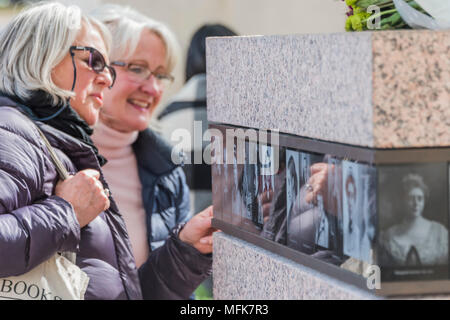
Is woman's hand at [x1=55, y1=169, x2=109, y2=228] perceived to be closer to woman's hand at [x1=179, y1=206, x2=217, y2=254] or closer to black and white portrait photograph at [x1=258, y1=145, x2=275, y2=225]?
woman's hand at [x1=179, y1=206, x2=217, y2=254]

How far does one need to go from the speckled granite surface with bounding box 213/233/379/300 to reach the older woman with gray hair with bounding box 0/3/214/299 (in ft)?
2.23

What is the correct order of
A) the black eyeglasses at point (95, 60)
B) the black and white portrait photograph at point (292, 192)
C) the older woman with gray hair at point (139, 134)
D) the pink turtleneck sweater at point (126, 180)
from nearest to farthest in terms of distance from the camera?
the black and white portrait photograph at point (292, 192), the black eyeglasses at point (95, 60), the pink turtleneck sweater at point (126, 180), the older woman with gray hair at point (139, 134)

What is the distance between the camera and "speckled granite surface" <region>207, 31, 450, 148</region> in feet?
5.93

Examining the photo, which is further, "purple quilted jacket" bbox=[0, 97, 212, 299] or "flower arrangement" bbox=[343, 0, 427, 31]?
"purple quilted jacket" bbox=[0, 97, 212, 299]

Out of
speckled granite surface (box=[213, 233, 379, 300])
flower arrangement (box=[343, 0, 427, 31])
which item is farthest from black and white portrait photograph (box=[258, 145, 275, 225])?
flower arrangement (box=[343, 0, 427, 31])

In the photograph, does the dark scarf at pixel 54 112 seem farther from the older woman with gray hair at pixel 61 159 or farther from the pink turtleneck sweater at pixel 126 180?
the pink turtleneck sweater at pixel 126 180

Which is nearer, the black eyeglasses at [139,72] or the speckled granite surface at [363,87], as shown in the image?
the speckled granite surface at [363,87]

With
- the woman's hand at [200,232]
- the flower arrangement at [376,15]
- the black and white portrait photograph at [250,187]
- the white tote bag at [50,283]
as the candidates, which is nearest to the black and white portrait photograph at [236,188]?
the black and white portrait photograph at [250,187]

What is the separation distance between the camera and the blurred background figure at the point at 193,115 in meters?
6.58

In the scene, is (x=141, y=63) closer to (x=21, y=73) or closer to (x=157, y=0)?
(x=21, y=73)

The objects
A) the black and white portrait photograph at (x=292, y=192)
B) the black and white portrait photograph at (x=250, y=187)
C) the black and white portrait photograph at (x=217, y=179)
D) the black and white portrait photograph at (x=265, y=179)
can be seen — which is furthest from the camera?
the black and white portrait photograph at (x=217, y=179)

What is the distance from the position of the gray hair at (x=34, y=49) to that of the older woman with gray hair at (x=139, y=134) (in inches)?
47.3

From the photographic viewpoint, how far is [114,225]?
3.56m

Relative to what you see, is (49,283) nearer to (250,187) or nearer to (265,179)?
(250,187)
